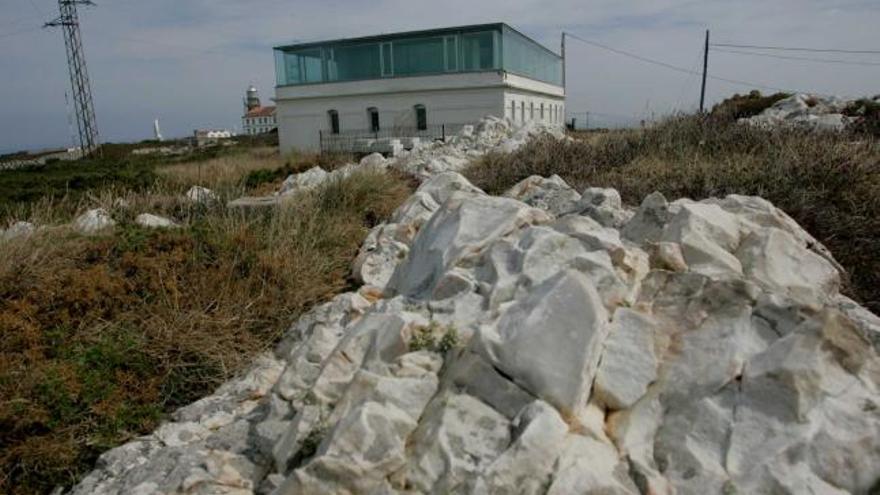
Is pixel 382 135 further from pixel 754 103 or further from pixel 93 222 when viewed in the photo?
pixel 93 222

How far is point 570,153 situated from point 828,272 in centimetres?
564

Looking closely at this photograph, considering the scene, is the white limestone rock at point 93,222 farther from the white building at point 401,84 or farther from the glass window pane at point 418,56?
the glass window pane at point 418,56

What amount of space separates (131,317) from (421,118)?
25.2 m

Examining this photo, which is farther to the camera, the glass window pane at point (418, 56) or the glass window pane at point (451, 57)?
the glass window pane at point (418, 56)

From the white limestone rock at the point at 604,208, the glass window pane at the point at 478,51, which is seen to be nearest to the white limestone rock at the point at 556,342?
the white limestone rock at the point at 604,208

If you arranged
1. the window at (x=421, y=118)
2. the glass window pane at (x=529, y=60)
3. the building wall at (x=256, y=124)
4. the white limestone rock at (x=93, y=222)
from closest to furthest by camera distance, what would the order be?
the white limestone rock at (x=93, y=222)
the glass window pane at (x=529, y=60)
the window at (x=421, y=118)
the building wall at (x=256, y=124)

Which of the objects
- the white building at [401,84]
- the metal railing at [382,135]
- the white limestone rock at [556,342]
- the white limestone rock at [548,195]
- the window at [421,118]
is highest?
the white building at [401,84]

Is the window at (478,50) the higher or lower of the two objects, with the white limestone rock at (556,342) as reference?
higher

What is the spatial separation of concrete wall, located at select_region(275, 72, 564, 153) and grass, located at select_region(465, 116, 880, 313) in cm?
1745

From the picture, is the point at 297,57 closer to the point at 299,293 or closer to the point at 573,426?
the point at 299,293

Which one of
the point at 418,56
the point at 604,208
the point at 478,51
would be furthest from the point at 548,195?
the point at 418,56

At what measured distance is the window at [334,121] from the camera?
99.7 ft

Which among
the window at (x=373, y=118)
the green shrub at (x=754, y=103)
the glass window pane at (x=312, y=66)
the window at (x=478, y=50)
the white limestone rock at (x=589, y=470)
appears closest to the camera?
the white limestone rock at (x=589, y=470)

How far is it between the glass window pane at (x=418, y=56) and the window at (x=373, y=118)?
216 cm
